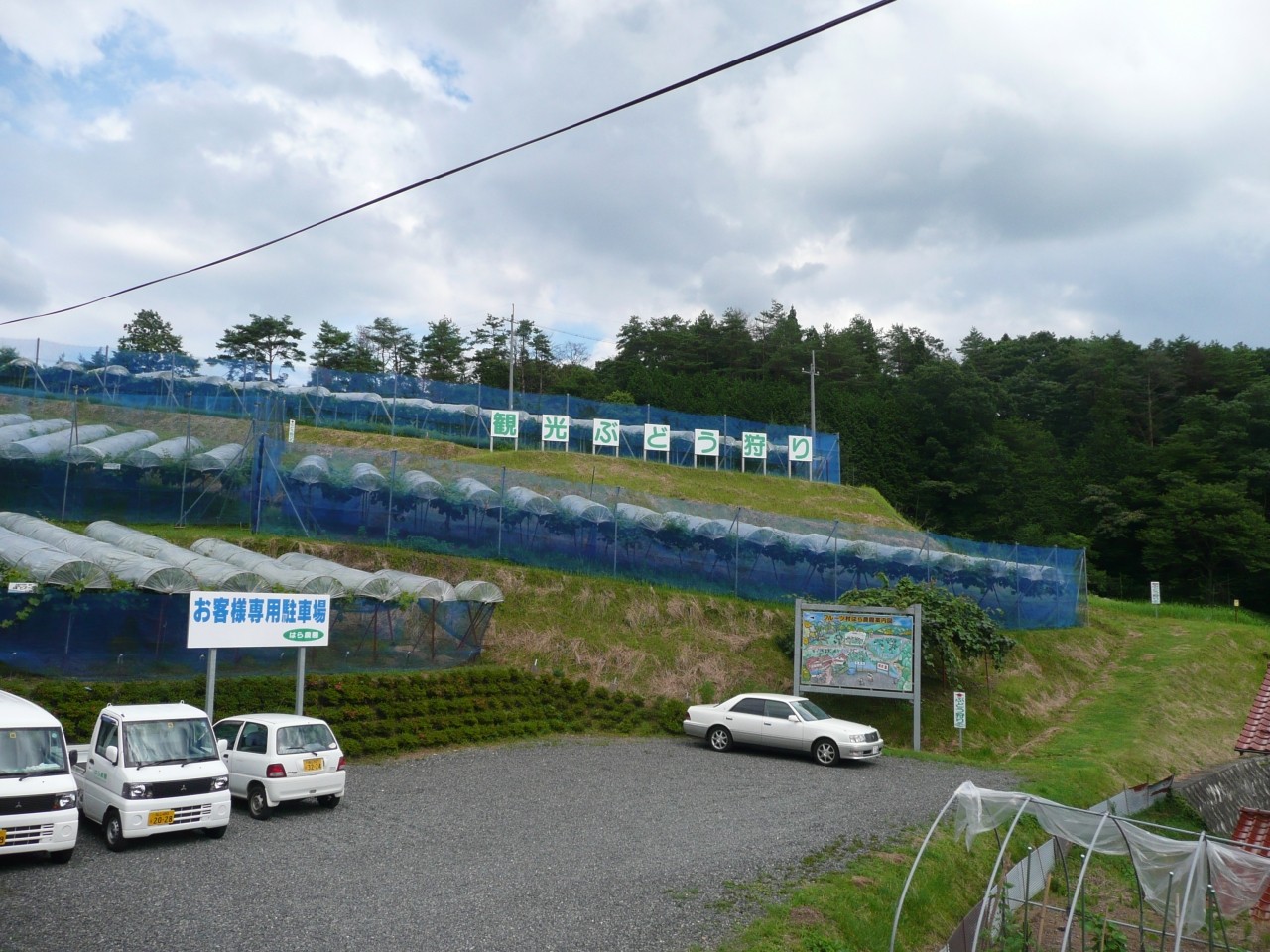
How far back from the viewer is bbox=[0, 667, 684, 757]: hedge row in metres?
15.1

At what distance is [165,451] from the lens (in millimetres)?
26578

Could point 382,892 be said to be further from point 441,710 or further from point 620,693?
point 620,693

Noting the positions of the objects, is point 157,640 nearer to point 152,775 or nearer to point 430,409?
point 152,775

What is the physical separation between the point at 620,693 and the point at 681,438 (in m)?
27.8

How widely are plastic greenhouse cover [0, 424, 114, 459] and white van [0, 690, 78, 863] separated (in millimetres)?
16357

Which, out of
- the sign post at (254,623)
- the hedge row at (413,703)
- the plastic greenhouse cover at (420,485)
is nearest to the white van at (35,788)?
the sign post at (254,623)

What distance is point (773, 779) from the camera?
17531 mm

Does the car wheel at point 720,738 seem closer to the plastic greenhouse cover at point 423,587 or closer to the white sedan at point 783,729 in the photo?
the white sedan at point 783,729

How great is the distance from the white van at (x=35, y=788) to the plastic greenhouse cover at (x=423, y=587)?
9794 mm

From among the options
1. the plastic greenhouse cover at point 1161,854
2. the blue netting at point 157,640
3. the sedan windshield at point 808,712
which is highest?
the blue netting at point 157,640

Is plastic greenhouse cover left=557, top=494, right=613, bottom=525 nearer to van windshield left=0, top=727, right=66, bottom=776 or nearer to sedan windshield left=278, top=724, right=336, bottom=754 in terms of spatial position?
sedan windshield left=278, top=724, right=336, bottom=754

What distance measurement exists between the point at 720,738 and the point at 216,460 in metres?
16.5

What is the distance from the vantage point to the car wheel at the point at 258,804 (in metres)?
13.1

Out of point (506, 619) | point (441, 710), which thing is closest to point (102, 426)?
point (506, 619)
